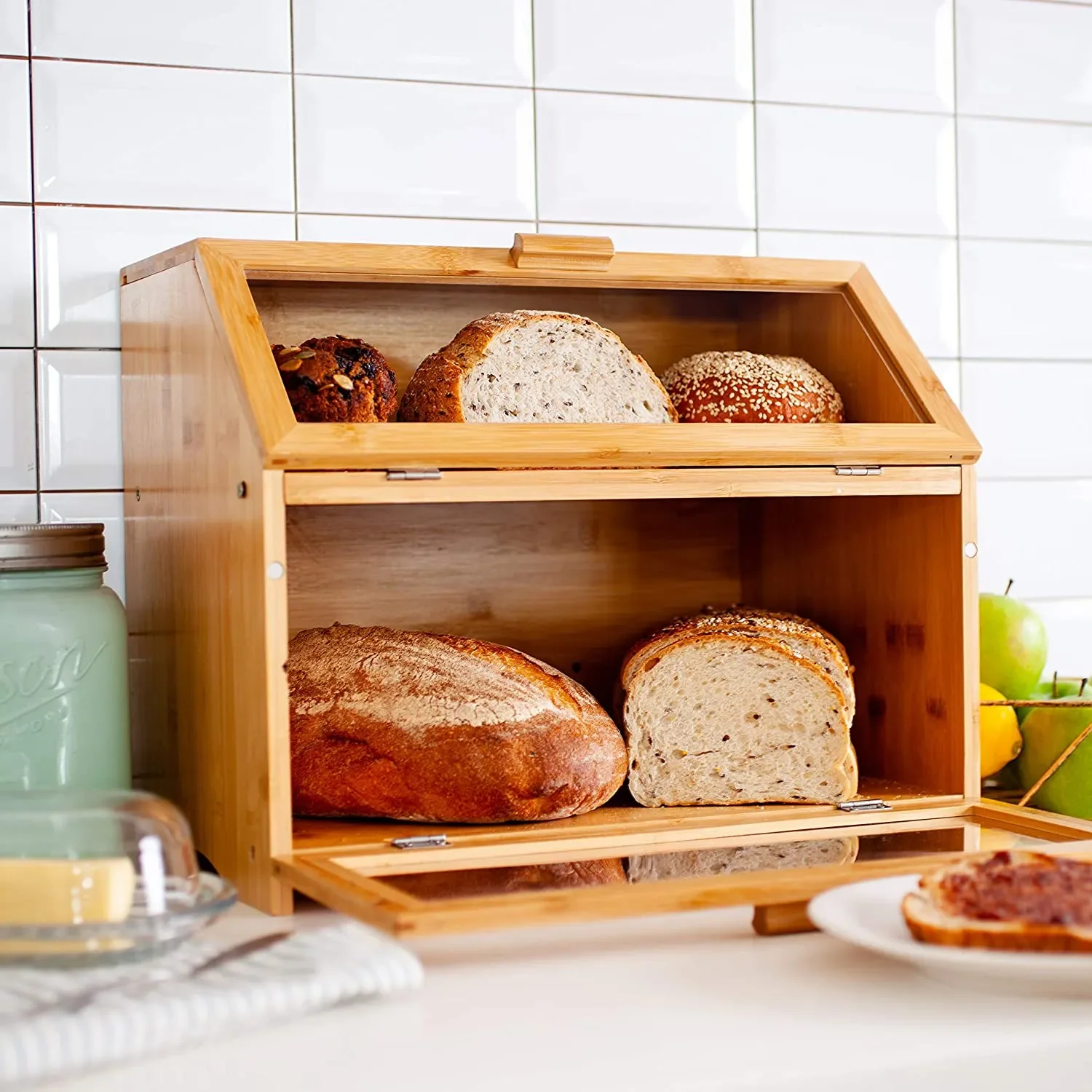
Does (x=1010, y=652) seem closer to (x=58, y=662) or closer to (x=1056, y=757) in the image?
(x=1056, y=757)

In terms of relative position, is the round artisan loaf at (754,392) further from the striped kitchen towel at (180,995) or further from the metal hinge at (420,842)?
the striped kitchen towel at (180,995)

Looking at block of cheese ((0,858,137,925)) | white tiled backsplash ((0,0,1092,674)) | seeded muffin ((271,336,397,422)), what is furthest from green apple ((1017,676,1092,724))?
block of cheese ((0,858,137,925))

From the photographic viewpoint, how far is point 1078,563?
1750mm

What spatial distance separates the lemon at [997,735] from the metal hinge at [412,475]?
67 centimetres

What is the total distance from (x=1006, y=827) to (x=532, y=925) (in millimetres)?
440

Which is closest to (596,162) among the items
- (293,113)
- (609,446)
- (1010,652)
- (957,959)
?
(293,113)

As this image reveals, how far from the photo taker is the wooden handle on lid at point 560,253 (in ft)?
4.13

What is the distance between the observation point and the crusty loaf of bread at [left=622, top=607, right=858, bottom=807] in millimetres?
1232

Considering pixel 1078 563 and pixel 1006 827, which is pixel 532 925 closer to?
pixel 1006 827

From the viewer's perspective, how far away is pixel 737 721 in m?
1.24

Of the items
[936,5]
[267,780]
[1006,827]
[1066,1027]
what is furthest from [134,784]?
[936,5]

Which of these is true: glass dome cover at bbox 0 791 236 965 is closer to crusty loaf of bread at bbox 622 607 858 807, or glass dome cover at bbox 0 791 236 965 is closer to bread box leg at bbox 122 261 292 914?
bread box leg at bbox 122 261 292 914

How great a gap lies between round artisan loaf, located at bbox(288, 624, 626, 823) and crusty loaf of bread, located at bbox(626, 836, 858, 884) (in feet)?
0.41

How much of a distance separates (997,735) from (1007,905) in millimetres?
647
